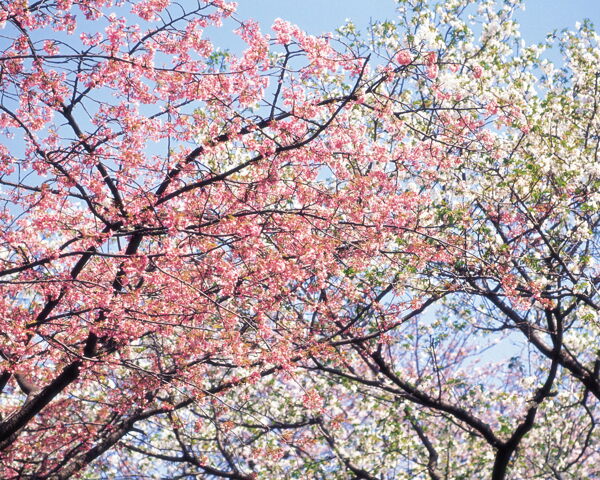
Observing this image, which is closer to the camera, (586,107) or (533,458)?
(586,107)

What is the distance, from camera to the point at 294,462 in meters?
15.0

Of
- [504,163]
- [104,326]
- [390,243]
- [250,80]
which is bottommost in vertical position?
[104,326]

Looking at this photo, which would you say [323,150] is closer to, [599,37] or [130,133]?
[130,133]

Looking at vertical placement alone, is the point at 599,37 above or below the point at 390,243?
above

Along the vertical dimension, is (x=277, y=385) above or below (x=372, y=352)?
above

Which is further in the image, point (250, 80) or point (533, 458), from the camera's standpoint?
point (533, 458)

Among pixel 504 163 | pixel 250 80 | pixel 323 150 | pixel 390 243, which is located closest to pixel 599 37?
pixel 504 163

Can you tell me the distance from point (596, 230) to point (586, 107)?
238cm

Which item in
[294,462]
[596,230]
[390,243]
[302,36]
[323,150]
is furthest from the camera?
[294,462]

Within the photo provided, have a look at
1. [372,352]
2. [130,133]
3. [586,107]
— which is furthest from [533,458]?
[130,133]

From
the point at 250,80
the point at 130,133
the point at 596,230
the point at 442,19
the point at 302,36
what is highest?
the point at 442,19

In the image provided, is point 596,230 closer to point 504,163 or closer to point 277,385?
point 504,163

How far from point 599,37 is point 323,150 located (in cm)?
737

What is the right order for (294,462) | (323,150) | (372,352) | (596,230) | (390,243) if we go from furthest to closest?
(294,462), (596,230), (390,243), (372,352), (323,150)
